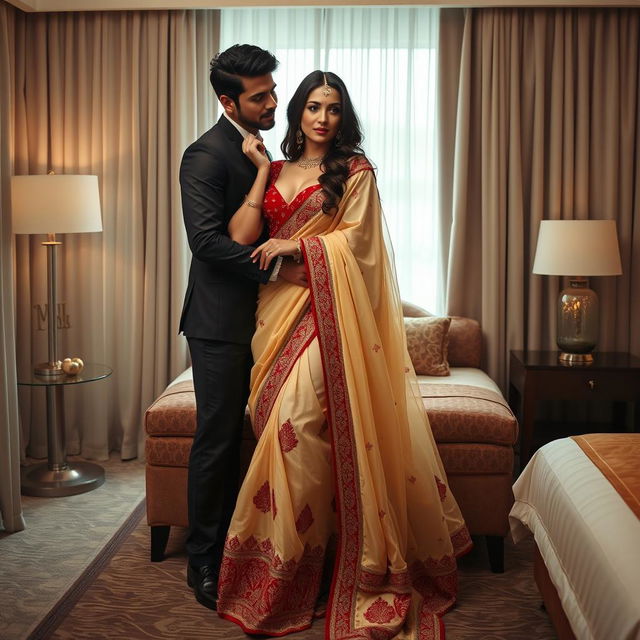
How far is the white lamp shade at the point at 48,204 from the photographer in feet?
12.8

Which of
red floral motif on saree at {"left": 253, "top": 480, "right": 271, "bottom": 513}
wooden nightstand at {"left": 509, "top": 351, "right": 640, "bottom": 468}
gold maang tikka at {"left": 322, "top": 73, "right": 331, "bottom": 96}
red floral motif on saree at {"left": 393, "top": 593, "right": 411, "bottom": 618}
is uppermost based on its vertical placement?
gold maang tikka at {"left": 322, "top": 73, "right": 331, "bottom": 96}

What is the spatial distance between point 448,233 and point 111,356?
2.00 m

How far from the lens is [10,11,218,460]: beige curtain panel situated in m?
4.42

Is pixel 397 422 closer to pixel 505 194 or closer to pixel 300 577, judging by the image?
pixel 300 577

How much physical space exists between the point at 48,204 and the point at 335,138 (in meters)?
1.69

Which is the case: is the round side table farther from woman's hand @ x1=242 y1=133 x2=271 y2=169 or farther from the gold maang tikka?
the gold maang tikka

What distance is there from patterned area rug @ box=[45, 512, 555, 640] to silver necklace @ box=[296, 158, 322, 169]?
155cm

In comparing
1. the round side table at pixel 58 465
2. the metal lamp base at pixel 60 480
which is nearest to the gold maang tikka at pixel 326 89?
the round side table at pixel 58 465

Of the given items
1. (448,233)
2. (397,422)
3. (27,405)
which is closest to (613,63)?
(448,233)

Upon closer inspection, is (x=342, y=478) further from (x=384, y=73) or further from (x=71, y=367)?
(x=384, y=73)

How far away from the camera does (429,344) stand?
403 centimetres

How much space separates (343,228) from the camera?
2.86 meters

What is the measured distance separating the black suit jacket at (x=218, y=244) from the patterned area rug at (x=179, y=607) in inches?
36.4

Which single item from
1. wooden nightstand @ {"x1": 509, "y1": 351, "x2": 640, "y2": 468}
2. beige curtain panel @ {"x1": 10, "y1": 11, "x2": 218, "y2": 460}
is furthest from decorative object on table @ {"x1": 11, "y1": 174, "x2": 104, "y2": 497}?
wooden nightstand @ {"x1": 509, "y1": 351, "x2": 640, "y2": 468}
